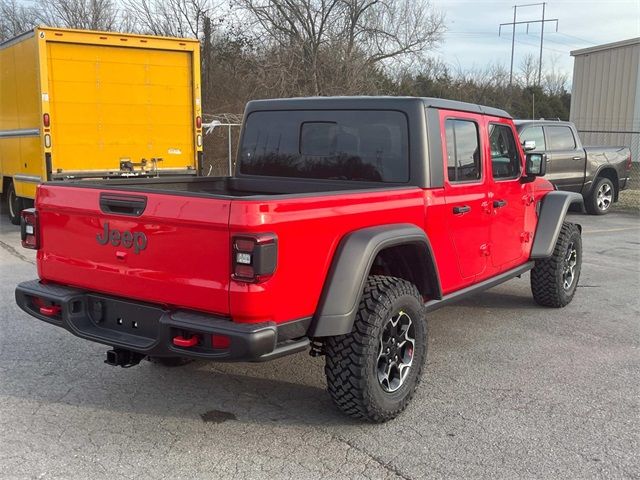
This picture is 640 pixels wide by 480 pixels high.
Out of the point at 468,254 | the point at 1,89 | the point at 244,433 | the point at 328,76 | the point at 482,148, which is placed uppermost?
the point at 328,76

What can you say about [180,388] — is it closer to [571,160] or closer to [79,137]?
[79,137]

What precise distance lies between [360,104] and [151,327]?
2090mm

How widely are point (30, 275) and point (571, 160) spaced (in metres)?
9.85

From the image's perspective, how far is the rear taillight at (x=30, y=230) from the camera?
400 cm

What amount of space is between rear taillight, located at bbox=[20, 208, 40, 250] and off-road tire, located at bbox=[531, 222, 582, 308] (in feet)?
14.3

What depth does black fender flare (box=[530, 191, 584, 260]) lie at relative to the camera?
583 centimetres

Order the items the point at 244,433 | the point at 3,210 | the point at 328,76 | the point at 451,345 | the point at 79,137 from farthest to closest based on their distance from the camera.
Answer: the point at 328,76 → the point at 3,210 → the point at 79,137 → the point at 451,345 → the point at 244,433

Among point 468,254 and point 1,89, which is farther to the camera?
point 1,89

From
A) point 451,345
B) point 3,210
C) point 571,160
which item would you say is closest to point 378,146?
point 451,345

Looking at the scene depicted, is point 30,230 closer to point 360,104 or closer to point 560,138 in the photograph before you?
point 360,104

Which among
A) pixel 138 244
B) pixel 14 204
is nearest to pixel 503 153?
pixel 138 244

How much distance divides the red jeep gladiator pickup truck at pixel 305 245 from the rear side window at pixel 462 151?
0.05 feet

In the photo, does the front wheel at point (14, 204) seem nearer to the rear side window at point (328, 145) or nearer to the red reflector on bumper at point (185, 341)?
the rear side window at point (328, 145)

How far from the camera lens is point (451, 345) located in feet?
17.0
